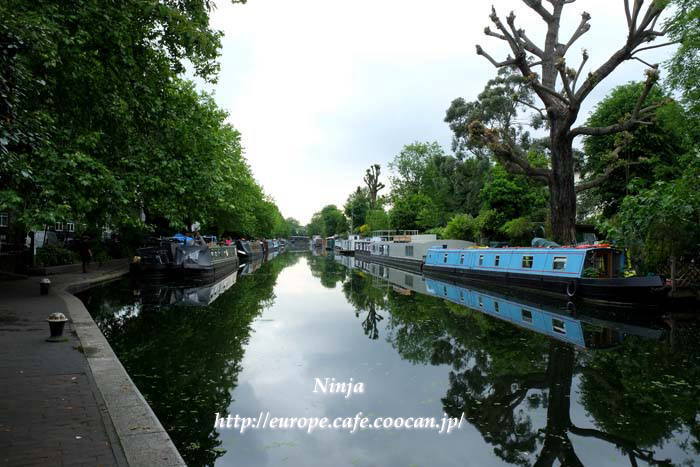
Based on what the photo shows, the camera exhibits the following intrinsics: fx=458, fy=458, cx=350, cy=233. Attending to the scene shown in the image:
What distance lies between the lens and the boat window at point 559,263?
61.6 ft

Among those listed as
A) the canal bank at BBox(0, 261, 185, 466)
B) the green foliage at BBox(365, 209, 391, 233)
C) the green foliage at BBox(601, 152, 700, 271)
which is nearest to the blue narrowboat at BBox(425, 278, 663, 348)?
the green foliage at BBox(601, 152, 700, 271)

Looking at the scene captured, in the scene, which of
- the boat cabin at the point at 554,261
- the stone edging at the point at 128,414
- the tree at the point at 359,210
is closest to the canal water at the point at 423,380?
the stone edging at the point at 128,414

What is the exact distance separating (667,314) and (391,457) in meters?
14.0

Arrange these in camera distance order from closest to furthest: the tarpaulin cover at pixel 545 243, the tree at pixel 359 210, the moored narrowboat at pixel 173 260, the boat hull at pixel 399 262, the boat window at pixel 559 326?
the boat window at pixel 559 326 → the tarpaulin cover at pixel 545 243 → the moored narrowboat at pixel 173 260 → the boat hull at pixel 399 262 → the tree at pixel 359 210

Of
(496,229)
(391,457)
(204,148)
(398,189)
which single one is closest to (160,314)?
(204,148)

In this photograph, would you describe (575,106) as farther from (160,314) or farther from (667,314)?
(160,314)

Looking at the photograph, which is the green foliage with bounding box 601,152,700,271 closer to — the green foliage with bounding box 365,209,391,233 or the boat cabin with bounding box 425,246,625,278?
the boat cabin with bounding box 425,246,625,278

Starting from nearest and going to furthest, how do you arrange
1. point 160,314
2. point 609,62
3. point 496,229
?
point 160,314 < point 609,62 < point 496,229

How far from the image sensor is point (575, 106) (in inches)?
762

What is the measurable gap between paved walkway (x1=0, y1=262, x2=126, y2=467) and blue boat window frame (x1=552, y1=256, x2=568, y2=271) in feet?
56.5

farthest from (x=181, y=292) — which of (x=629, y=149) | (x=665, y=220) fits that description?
(x=629, y=149)

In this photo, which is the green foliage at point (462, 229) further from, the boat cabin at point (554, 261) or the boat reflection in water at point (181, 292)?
the boat reflection in water at point (181, 292)

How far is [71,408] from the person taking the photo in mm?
4797

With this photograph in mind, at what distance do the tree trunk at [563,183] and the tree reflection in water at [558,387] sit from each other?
9.90 metres
